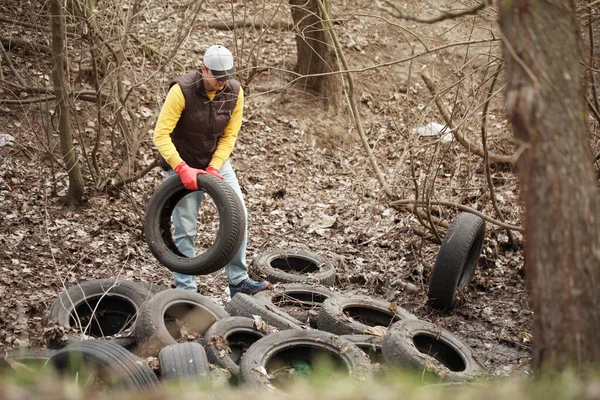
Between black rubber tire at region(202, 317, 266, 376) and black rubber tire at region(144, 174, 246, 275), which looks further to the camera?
black rubber tire at region(144, 174, 246, 275)

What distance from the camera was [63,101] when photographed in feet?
26.5

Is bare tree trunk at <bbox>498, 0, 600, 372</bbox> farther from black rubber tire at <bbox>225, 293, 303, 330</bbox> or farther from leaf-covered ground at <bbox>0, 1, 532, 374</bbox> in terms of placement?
black rubber tire at <bbox>225, 293, 303, 330</bbox>

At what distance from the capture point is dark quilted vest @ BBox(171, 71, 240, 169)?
636 cm

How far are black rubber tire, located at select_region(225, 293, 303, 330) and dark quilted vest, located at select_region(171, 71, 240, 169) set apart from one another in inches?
58.6

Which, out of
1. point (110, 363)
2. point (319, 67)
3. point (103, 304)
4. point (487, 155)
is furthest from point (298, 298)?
point (319, 67)

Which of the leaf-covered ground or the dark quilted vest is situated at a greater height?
the dark quilted vest

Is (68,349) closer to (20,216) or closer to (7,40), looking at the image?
(20,216)

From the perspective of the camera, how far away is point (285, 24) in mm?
13242

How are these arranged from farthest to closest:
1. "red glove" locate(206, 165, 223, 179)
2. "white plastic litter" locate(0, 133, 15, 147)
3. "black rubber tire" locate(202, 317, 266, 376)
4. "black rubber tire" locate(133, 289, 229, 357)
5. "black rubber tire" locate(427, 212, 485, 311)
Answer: "white plastic litter" locate(0, 133, 15, 147), "black rubber tire" locate(427, 212, 485, 311), "red glove" locate(206, 165, 223, 179), "black rubber tire" locate(133, 289, 229, 357), "black rubber tire" locate(202, 317, 266, 376)

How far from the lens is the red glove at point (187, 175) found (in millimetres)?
6301

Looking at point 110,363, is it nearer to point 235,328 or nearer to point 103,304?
point 235,328

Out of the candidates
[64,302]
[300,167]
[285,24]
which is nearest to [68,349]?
[64,302]

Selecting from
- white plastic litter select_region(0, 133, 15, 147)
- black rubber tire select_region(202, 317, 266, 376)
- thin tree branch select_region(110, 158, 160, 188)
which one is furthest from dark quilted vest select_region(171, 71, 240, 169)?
white plastic litter select_region(0, 133, 15, 147)

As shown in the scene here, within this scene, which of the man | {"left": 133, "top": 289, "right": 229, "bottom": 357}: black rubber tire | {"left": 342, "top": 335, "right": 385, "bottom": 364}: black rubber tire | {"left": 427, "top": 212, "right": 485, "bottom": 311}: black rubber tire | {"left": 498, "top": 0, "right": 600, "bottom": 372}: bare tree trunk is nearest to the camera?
{"left": 498, "top": 0, "right": 600, "bottom": 372}: bare tree trunk
